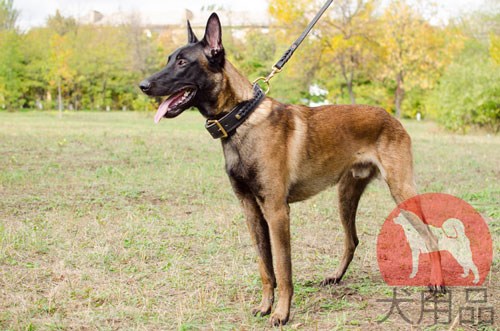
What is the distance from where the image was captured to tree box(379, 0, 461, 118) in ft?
98.2

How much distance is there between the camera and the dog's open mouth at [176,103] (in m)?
3.67

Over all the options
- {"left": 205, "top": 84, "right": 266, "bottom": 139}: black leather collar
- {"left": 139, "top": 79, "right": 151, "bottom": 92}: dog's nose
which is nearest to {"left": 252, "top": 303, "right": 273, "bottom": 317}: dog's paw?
{"left": 205, "top": 84, "right": 266, "bottom": 139}: black leather collar

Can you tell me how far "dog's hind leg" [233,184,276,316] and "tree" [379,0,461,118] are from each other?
90.3ft

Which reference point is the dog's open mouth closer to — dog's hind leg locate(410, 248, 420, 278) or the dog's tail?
dog's hind leg locate(410, 248, 420, 278)

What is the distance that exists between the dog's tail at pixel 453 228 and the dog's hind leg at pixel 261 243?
3.13 meters

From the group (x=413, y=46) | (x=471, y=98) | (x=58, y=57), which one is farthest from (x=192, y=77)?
(x=58, y=57)

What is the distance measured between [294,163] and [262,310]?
122 centimetres

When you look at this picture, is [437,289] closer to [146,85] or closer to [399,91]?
[146,85]

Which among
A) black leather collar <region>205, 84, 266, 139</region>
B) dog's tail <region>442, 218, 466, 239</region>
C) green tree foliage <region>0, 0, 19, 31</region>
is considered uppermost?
green tree foliage <region>0, 0, 19, 31</region>

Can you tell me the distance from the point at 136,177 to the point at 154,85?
21.0 ft

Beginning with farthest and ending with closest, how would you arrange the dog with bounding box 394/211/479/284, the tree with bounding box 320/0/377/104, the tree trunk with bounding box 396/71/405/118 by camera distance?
1. the tree trunk with bounding box 396/71/405/118
2. the tree with bounding box 320/0/377/104
3. the dog with bounding box 394/211/479/284

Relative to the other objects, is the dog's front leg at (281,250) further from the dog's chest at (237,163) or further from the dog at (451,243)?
the dog at (451,243)

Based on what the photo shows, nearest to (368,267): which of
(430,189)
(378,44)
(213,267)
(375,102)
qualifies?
(213,267)

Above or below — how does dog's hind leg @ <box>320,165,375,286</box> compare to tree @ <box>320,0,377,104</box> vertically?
below
